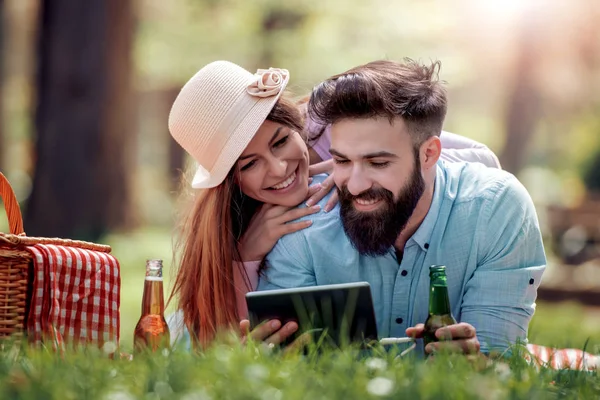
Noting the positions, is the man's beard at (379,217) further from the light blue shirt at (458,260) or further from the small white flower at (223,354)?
the small white flower at (223,354)

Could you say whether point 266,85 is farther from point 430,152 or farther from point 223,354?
point 223,354

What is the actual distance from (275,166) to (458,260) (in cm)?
96

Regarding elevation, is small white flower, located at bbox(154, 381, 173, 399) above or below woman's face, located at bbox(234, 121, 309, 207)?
below

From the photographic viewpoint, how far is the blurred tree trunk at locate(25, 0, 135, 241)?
10648 mm

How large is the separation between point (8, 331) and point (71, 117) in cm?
728

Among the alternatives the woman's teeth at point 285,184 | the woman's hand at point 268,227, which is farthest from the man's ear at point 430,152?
the woman's teeth at point 285,184

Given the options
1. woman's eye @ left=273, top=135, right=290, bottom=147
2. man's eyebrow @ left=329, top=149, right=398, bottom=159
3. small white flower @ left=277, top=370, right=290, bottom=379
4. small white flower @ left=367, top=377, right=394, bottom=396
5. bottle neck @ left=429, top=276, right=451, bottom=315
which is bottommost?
small white flower @ left=277, top=370, right=290, bottom=379

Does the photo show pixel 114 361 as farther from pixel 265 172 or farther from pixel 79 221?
pixel 79 221

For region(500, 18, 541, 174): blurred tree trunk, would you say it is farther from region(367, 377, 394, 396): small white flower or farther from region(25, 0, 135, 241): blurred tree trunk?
region(367, 377, 394, 396): small white flower

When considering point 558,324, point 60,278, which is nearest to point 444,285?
Result: point 60,278

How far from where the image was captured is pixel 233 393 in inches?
103

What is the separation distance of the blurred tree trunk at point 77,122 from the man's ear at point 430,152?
6750mm

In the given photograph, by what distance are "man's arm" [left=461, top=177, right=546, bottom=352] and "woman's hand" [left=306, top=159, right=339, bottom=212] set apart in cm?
73

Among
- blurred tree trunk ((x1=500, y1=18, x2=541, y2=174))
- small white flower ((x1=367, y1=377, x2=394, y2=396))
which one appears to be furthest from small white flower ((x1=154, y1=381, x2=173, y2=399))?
blurred tree trunk ((x1=500, y1=18, x2=541, y2=174))
